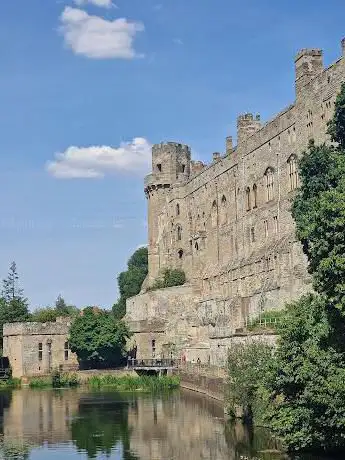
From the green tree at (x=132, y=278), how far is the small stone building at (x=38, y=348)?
80.4 feet

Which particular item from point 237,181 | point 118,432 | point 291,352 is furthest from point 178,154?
point 291,352

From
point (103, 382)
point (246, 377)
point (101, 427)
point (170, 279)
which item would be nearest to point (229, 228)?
point (170, 279)

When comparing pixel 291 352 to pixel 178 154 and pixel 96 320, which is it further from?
pixel 178 154

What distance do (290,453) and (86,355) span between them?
1458 inches

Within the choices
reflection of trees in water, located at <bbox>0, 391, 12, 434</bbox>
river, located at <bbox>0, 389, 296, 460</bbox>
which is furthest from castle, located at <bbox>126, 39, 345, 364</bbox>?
reflection of trees in water, located at <bbox>0, 391, 12, 434</bbox>

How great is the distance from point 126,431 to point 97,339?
89.9ft

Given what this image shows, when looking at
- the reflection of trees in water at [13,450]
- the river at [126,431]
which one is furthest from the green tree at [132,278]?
the reflection of trees in water at [13,450]

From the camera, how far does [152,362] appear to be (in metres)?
61.7

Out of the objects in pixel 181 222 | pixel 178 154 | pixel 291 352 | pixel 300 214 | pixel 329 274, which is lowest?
pixel 291 352

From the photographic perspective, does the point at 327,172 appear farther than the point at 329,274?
Yes

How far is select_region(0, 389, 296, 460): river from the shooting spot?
3019cm

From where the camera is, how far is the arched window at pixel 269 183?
56922 millimetres

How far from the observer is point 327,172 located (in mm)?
41250

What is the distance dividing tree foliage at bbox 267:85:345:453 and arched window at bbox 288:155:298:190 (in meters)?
23.0
